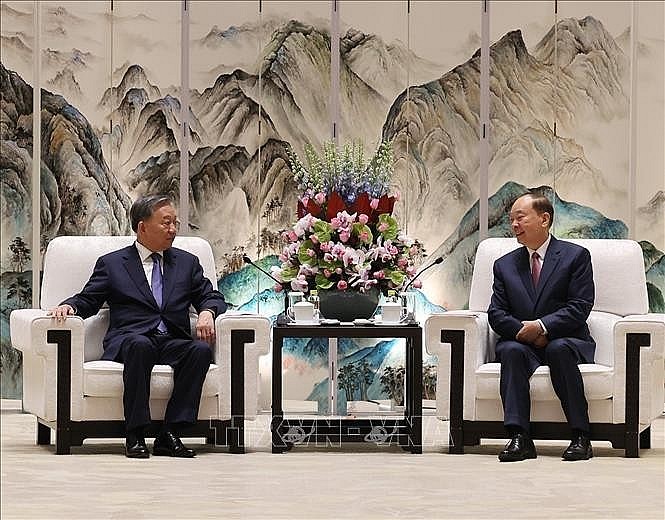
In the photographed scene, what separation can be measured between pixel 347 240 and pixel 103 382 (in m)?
1.32

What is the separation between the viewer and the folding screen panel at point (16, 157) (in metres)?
6.80

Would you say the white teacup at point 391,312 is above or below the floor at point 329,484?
above

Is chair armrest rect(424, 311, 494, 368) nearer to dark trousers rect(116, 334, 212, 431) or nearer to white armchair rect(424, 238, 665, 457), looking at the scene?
white armchair rect(424, 238, 665, 457)

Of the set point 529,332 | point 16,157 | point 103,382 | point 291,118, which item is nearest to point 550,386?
point 529,332

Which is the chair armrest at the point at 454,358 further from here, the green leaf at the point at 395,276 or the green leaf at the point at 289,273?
the green leaf at the point at 289,273

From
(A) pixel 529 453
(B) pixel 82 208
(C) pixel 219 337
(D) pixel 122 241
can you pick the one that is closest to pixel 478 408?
(A) pixel 529 453

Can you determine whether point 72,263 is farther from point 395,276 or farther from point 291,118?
point 291,118

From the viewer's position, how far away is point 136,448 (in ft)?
16.4

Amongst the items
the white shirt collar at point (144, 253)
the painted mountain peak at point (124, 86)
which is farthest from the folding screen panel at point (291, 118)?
the white shirt collar at point (144, 253)

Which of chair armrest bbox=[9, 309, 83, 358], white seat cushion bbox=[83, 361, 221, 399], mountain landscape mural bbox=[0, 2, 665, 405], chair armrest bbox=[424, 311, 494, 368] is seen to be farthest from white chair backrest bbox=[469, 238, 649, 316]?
chair armrest bbox=[9, 309, 83, 358]

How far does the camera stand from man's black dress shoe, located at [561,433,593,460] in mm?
5043

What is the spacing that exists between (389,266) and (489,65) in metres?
1.97

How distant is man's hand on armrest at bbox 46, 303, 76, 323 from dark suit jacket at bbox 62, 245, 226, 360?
11cm

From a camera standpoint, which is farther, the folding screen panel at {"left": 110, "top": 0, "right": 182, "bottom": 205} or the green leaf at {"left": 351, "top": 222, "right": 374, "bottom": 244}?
the folding screen panel at {"left": 110, "top": 0, "right": 182, "bottom": 205}
